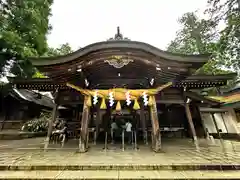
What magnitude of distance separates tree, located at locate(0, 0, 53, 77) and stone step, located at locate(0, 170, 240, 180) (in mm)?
9292

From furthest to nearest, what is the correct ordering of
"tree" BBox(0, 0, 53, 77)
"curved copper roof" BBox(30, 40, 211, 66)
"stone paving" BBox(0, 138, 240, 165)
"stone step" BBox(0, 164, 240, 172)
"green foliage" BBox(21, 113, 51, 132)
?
"green foliage" BBox(21, 113, 51, 132) < "tree" BBox(0, 0, 53, 77) < "curved copper roof" BBox(30, 40, 211, 66) < "stone paving" BBox(0, 138, 240, 165) < "stone step" BBox(0, 164, 240, 172)

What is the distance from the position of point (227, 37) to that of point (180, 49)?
12.1 metres

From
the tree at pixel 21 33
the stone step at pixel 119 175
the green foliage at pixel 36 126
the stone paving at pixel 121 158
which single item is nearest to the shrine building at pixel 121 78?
the stone paving at pixel 121 158

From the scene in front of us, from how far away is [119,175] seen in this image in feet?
11.0

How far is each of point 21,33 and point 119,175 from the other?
41.5 feet

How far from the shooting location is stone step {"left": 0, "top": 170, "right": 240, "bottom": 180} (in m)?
3.23

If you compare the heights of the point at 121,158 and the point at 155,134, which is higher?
the point at 155,134

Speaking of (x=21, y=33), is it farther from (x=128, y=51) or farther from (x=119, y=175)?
(x=119, y=175)

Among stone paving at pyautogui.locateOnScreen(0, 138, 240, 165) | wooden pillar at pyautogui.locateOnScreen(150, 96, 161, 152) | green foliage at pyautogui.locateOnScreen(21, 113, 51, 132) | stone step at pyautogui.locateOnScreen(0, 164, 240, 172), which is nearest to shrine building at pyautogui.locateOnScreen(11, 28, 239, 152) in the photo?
wooden pillar at pyautogui.locateOnScreen(150, 96, 161, 152)

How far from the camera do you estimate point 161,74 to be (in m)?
5.99

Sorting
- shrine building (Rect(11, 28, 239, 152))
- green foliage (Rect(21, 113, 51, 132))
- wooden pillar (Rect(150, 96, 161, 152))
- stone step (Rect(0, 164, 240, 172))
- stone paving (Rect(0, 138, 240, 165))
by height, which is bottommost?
stone step (Rect(0, 164, 240, 172))

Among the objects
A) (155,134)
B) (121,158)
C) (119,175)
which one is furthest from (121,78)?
(119,175)

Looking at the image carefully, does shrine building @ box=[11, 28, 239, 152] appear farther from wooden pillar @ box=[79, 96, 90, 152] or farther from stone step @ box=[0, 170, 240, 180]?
stone step @ box=[0, 170, 240, 180]

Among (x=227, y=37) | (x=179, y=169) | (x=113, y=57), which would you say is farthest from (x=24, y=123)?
(x=227, y=37)
